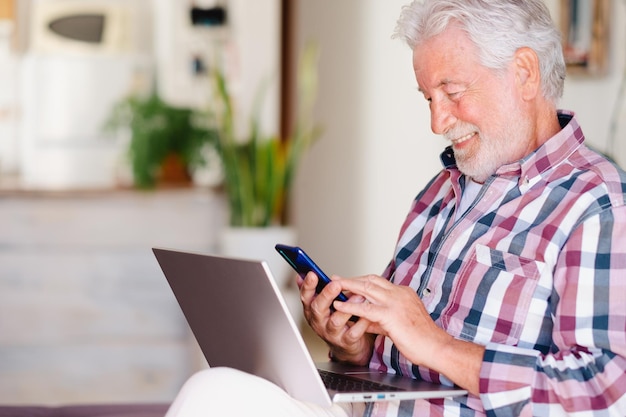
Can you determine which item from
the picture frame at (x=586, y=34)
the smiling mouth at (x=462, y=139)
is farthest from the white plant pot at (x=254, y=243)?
the smiling mouth at (x=462, y=139)

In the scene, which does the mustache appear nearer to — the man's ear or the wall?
the man's ear

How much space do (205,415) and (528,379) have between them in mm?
486

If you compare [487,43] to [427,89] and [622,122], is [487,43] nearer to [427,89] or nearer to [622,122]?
[427,89]

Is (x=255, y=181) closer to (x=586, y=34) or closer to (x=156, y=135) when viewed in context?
(x=156, y=135)

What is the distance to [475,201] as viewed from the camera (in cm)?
171

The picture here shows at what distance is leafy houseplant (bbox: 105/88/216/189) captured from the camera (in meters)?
Answer: 4.29

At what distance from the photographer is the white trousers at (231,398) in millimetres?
1430

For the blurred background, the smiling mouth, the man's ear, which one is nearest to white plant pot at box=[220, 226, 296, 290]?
the blurred background

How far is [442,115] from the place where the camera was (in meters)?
1.71

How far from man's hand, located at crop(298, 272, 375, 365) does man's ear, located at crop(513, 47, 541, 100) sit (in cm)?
46

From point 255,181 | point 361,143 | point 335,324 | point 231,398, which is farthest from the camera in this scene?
point 361,143

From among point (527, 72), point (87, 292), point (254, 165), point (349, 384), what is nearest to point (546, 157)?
point (527, 72)

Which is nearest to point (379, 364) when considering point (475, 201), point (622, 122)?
point (475, 201)

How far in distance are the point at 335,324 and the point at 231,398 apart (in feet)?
0.95
